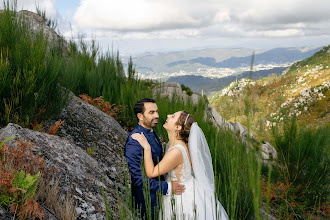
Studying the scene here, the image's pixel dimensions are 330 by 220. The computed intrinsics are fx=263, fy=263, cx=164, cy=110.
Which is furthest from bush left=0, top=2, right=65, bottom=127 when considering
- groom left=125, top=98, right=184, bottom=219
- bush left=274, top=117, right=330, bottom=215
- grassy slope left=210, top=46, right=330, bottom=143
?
grassy slope left=210, top=46, right=330, bottom=143

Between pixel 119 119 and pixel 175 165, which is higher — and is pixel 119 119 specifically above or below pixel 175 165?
below

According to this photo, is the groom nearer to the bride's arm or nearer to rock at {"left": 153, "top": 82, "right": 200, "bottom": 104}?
the bride's arm

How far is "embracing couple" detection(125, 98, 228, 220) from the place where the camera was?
9.91 ft

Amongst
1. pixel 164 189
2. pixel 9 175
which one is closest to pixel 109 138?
pixel 164 189

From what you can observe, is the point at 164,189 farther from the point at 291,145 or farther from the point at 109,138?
the point at 291,145

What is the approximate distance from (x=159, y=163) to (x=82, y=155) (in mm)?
917

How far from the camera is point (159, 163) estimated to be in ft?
10.4

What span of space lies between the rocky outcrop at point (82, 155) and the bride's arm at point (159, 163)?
36cm

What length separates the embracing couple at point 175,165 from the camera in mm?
3020

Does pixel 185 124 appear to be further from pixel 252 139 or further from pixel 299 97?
pixel 299 97

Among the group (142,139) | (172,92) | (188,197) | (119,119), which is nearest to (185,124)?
(142,139)

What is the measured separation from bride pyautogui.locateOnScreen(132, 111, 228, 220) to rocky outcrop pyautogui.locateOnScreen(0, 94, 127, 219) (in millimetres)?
552

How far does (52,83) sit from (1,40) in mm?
856

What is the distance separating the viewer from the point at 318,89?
28328 millimetres
